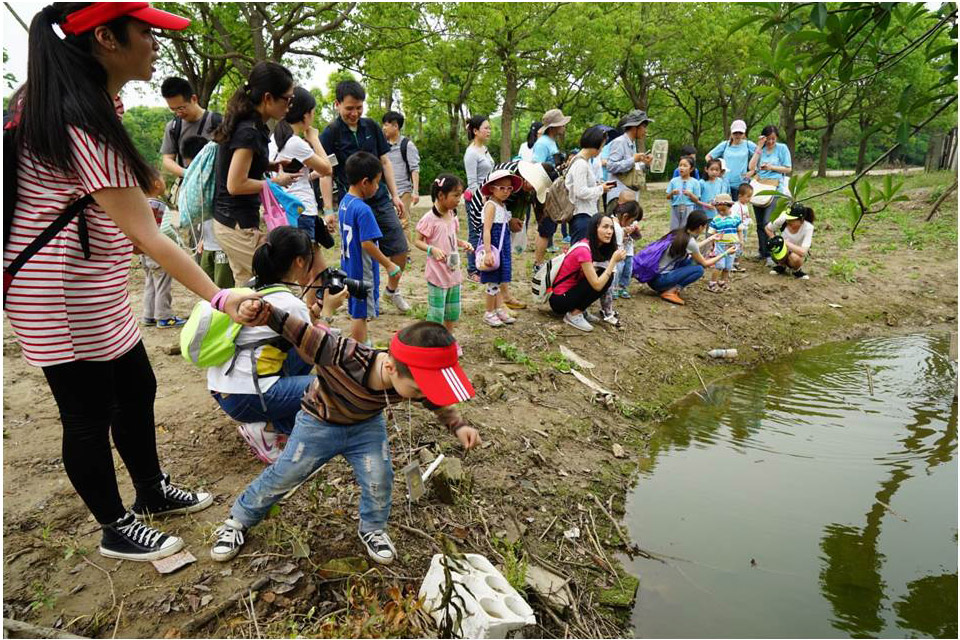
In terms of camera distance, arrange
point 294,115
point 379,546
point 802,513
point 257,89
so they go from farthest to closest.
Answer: point 294,115
point 802,513
point 257,89
point 379,546

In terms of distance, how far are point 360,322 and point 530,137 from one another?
5.59 m

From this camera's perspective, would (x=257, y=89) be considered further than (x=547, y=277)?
No

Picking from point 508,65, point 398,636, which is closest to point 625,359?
point 398,636

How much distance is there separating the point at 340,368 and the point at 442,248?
2.74 meters

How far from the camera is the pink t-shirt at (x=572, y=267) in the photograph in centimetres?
602

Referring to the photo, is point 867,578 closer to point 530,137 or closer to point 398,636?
point 398,636

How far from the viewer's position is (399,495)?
3.32 metres

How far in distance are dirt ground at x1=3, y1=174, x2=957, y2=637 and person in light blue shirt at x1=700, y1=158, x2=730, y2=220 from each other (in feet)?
6.74

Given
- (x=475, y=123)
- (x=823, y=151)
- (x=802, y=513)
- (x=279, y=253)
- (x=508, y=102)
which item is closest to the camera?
(x=279, y=253)

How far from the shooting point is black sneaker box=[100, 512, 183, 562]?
261cm

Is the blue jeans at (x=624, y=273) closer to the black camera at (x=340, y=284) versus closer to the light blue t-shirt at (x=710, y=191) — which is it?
the light blue t-shirt at (x=710, y=191)

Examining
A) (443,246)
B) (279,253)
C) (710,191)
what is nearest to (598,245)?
(443,246)

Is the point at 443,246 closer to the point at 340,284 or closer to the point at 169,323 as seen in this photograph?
the point at 340,284

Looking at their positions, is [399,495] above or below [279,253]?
below
